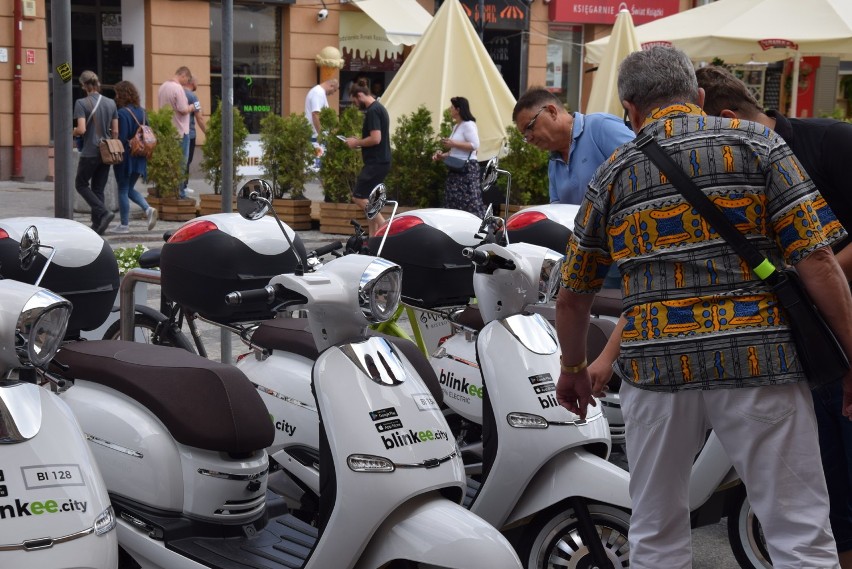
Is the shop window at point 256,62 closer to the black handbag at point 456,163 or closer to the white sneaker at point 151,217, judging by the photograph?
the white sneaker at point 151,217

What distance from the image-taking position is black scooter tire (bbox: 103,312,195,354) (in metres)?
5.09

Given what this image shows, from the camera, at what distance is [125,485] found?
3.46 meters

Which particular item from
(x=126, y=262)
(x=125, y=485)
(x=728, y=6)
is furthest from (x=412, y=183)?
(x=125, y=485)

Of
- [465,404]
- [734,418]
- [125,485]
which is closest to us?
[734,418]

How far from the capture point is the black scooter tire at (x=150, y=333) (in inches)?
200

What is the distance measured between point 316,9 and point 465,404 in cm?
1689

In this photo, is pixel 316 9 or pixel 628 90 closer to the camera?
pixel 628 90

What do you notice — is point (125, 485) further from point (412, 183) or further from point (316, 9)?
point (316, 9)

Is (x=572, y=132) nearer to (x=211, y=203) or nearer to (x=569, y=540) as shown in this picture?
(x=569, y=540)

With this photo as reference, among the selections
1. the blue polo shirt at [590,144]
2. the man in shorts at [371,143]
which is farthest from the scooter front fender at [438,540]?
the man in shorts at [371,143]

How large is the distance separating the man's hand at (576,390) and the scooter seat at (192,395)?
90 cm

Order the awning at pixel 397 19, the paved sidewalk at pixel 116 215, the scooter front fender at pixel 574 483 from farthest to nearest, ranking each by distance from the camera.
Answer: the awning at pixel 397 19, the paved sidewalk at pixel 116 215, the scooter front fender at pixel 574 483

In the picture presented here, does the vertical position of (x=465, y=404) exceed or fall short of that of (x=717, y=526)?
it exceeds it

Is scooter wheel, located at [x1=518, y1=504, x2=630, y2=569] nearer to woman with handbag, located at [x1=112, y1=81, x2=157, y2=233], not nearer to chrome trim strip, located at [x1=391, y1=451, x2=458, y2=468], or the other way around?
chrome trim strip, located at [x1=391, y1=451, x2=458, y2=468]
